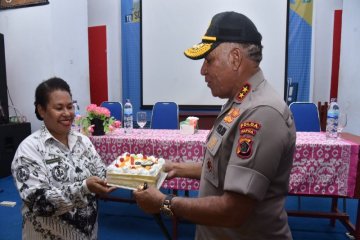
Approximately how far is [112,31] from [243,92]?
5.06 m

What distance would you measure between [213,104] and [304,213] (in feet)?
9.04

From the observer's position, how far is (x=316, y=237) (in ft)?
8.84

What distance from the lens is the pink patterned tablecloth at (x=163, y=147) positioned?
2553 mm

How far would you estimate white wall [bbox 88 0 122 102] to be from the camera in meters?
5.50

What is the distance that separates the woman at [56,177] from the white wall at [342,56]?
4.26 meters

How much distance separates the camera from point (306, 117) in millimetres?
3553

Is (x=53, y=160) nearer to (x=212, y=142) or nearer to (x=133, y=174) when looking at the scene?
(x=133, y=174)

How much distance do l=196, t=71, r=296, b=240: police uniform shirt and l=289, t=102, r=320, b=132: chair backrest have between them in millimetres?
2732

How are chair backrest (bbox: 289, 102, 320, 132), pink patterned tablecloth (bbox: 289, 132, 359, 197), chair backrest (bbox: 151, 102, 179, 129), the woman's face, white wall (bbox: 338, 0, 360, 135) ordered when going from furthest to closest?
1. white wall (bbox: 338, 0, 360, 135)
2. chair backrest (bbox: 151, 102, 179, 129)
3. chair backrest (bbox: 289, 102, 320, 132)
4. pink patterned tablecloth (bbox: 289, 132, 359, 197)
5. the woman's face

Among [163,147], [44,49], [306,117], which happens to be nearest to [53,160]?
[163,147]

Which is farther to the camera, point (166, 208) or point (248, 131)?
point (166, 208)

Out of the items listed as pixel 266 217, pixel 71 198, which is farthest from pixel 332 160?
pixel 71 198

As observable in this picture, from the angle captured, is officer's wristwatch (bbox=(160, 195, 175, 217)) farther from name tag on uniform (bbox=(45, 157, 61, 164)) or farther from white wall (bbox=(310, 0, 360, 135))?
white wall (bbox=(310, 0, 360, 135))

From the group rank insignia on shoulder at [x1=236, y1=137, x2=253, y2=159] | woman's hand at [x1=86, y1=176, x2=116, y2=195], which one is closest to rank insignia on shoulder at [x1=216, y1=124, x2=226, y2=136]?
rank insignia on shoulder at [x1=236, y1=137, x2=253, y2=159]
